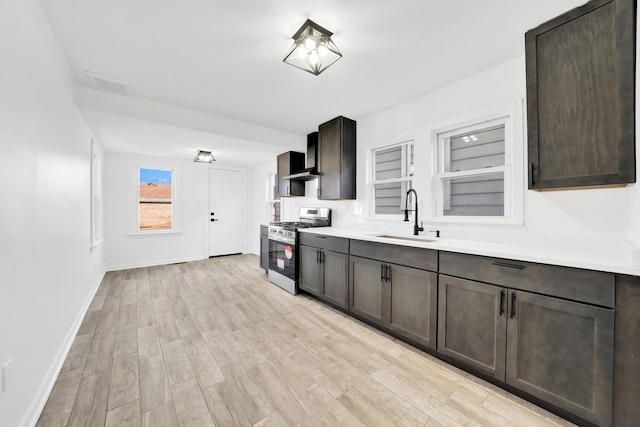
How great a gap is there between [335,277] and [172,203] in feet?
15.0

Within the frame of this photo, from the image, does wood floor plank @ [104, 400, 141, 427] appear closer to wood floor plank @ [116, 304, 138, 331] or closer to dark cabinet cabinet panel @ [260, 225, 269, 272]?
wood floor plank @ [116, 304, 138, 331]

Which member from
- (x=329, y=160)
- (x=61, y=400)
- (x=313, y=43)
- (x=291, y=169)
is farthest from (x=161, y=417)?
(x=291, y=169)

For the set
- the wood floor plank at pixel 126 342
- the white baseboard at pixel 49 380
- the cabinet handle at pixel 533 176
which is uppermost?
the cabinet handle at pixel 533 176

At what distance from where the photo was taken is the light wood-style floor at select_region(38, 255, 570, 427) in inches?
57.5

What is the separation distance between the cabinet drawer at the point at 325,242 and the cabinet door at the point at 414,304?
2.26 ft

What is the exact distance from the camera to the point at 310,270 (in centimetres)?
333

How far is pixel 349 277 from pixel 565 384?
1761mm

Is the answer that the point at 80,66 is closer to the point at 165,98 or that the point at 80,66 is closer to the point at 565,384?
the point at 165,98

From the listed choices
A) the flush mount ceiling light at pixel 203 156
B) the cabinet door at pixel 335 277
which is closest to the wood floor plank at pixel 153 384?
the cabinet door at pixel 335 277

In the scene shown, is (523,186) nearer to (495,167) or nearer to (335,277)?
(495,167)

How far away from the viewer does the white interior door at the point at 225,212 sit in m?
6.06

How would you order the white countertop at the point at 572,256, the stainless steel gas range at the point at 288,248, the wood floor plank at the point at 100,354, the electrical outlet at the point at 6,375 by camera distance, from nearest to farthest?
the electrical outlet at the point at 6,375, the white countertop at the point at 572,256, the wood floor plank at the point at 100,354, the stainless steel gas range at the point at 288,248

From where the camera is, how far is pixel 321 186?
383 cm

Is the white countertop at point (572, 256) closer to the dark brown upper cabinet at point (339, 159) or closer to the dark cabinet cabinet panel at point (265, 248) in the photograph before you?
the dark brown upper cabinet at point (339, 159)
